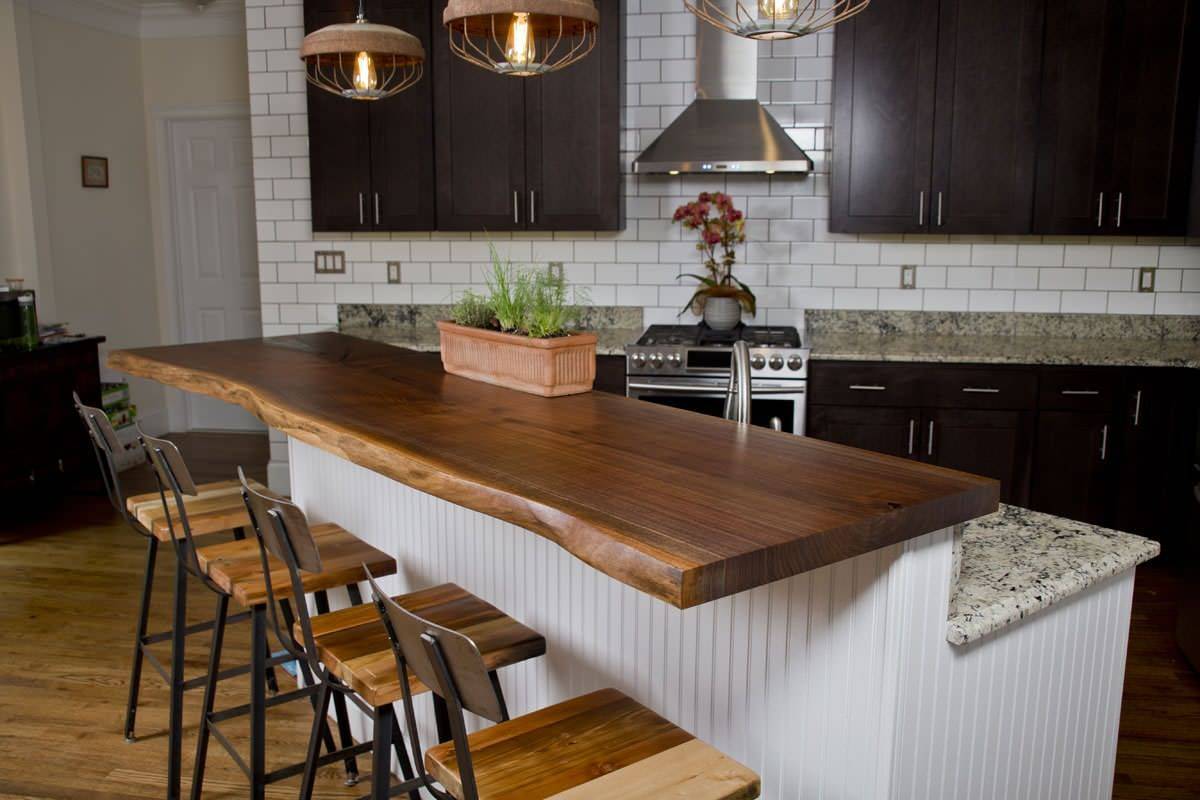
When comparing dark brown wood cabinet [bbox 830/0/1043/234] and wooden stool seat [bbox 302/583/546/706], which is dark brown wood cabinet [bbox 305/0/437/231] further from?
wooden stool seat [bbox 302/583/546/706]

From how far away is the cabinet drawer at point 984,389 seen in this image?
4500mm

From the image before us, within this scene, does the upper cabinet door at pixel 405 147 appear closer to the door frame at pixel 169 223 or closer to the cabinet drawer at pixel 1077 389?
the door frame at pixel 169 223

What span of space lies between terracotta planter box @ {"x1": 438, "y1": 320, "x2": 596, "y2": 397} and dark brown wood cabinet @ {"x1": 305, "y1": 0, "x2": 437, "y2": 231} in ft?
9.20

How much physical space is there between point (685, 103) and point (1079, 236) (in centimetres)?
199

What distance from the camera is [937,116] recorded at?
15.5 ft

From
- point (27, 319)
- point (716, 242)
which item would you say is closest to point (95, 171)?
point (27, 319)

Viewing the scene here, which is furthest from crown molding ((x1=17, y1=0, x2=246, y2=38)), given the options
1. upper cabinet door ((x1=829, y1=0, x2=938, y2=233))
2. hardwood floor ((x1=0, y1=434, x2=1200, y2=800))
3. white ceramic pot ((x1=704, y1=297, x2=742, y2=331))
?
upper cabinet door ((x1=829, y1=0, x2=938, y2=233))

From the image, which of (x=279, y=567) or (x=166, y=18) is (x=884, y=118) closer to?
(x=279, y=567)

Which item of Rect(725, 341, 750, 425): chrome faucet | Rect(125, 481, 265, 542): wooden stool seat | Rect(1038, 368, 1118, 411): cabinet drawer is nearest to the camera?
Rect(725, 341, 750, 425): chrome faucet

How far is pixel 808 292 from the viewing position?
206 inches

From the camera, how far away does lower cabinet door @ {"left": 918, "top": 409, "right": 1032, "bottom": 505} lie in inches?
179

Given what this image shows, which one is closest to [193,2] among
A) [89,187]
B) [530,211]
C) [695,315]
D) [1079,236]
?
[89,187]

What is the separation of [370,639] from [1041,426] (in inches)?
134

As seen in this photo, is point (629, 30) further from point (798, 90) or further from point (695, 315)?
point (695, 315)
